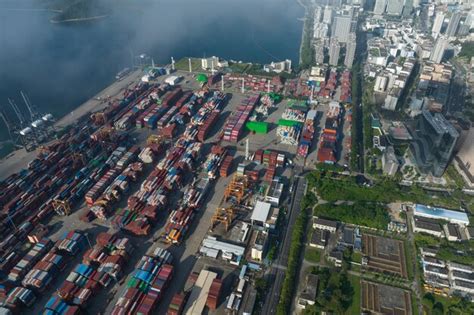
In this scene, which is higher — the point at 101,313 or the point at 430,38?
the point at 430,38

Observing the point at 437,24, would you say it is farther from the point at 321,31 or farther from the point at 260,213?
the point at 260,213

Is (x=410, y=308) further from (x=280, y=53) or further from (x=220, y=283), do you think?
(x=280, y=53)

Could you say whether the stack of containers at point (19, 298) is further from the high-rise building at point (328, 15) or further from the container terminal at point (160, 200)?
the high-rise building at point (328, 15)

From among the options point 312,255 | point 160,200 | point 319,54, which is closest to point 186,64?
point 319,54

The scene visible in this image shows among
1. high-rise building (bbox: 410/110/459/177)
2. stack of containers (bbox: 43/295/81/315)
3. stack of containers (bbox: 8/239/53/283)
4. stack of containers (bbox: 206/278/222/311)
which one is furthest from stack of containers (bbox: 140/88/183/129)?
high-rise building (bbox: 410/110/459/177)

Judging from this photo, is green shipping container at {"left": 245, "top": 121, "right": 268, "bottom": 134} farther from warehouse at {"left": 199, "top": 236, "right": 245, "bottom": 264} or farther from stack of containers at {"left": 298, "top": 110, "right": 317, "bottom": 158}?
warehouse at {"left": 199, "top": 236, "right": 245, "bottom": 264}

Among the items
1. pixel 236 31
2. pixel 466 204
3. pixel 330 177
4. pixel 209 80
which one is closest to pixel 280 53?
pixel 236 31
